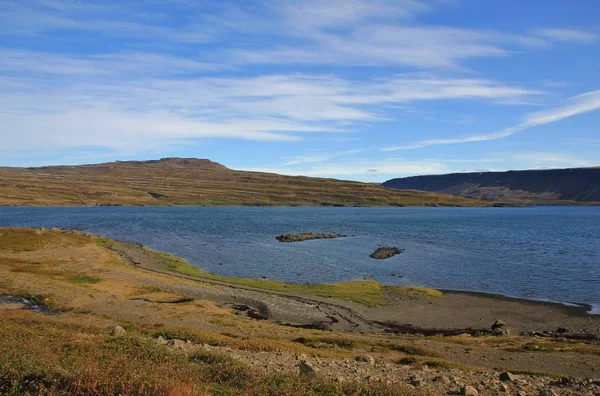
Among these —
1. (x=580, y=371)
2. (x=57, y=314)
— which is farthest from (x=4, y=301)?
(x=580, y=371)

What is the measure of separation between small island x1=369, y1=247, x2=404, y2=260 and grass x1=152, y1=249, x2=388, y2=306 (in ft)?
76.1

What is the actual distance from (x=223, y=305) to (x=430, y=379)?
92.5 ft

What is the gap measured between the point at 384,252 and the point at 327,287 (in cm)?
3394

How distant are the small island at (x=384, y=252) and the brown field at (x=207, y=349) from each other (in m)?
26.6

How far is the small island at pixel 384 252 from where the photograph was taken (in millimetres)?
81938

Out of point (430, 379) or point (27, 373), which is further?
point (430, 379)

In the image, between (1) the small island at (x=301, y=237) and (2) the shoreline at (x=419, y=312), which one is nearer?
(2) the shoreline at (x=419, y=312)

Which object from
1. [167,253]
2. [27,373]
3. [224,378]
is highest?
[27,373]

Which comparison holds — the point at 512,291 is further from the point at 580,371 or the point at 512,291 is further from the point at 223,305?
the point at 223,305

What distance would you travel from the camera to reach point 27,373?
11.2 m

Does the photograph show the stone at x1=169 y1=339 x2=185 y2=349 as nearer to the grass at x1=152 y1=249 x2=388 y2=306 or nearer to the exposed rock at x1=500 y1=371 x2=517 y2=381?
the exposed rock at x1=500 y1=371 x2=517 y2=381

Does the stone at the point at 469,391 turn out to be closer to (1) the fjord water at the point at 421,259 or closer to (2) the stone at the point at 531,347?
(2) the stone at the point at 531,347

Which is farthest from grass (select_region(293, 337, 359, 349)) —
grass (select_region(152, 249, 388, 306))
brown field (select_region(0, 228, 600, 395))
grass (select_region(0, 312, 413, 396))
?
grass (select_region(152, 249, 388, 306))

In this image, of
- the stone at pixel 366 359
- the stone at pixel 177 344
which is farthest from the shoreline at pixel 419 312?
the stone at pixel 177 344
